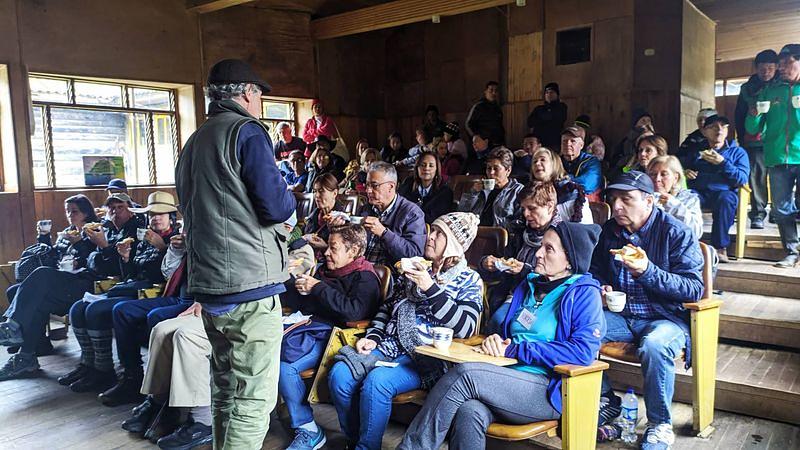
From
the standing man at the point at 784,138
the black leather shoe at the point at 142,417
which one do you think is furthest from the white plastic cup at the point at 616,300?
the standing man at the point at 784,138

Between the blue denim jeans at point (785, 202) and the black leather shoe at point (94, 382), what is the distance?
4.65m

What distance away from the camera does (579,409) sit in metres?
2.04

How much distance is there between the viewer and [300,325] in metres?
2.87

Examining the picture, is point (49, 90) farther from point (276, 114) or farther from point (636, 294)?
point (636, 294)

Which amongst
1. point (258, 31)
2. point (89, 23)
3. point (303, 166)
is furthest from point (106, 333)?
point (258, 31)

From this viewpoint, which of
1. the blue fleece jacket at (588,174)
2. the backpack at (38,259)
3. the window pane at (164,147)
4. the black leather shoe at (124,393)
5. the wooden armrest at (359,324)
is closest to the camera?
the wooden armrest at (359,324)

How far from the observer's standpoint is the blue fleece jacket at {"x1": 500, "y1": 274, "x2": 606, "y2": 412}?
2.08m

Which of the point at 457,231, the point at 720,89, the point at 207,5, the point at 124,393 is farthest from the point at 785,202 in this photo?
the point at 720,89

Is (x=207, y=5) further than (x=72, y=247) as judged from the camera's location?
Yes

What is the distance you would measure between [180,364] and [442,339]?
4.71ft

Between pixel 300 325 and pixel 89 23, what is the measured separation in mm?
5989

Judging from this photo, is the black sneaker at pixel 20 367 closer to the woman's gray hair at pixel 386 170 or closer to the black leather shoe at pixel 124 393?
the black leather shoe at pixel 124 393

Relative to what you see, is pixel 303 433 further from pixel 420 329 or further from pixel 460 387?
pixel 460 387

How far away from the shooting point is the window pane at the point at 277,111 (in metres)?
9.31
